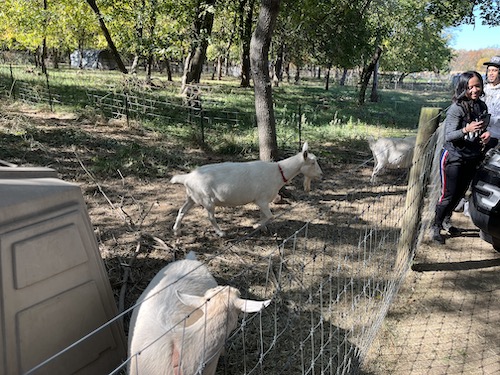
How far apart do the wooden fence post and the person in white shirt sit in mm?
1763

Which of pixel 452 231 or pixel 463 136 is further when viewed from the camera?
pixel 452 231

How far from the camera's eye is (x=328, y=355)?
10.1 feet

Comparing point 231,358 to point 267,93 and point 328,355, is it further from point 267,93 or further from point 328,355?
point 267,93

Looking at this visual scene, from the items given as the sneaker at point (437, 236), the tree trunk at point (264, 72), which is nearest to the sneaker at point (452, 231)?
the sneaker at point (437, 236)

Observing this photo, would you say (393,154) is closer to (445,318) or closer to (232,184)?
(232,184)

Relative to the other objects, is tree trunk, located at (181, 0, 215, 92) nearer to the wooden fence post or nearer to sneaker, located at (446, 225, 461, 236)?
sneaker, located at (446, 225, 461, 236)

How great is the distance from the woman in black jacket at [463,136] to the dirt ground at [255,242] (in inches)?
35.8

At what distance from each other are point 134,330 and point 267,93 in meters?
4.38

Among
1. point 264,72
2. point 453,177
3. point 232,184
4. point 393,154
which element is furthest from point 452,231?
point 264,72

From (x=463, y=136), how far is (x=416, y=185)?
85 centimetres

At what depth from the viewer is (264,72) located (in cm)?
593

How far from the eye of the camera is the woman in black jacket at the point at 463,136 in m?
4.10

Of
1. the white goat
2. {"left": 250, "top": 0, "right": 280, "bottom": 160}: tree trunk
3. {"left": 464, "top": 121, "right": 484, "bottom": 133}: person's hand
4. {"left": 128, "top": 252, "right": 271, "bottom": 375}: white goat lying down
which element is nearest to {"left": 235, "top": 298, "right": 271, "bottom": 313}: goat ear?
{"left": 128, "top": 252, "right": 271, "bottom": 375}: white goat lying down

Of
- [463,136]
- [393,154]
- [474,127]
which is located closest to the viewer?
[474,127]
